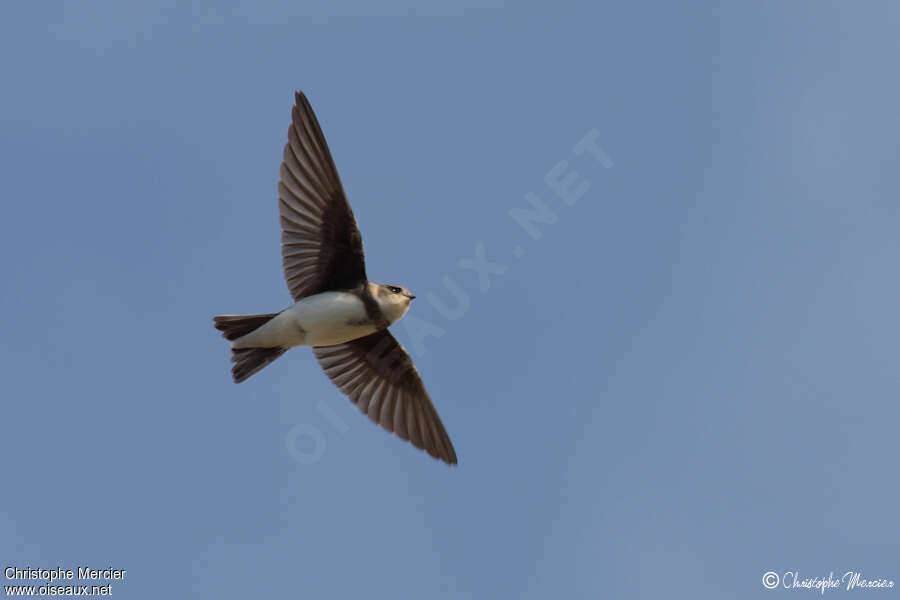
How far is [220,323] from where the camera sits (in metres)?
8.10

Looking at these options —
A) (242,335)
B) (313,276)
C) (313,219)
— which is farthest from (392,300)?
(242,335)

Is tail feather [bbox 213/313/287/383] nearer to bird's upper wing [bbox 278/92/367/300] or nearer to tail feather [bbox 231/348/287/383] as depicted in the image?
tail feather [bbox 231/348/287/383]

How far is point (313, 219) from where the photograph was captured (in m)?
8.38

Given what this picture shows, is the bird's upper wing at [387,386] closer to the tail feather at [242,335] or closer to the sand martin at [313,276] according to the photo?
the sand martin at [313,276]

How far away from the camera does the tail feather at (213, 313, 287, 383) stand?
8.11m

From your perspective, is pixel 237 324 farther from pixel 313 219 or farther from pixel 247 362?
pixel 313 219

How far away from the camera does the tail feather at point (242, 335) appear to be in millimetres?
8109

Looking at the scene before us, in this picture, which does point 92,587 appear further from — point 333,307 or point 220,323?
point 333,307

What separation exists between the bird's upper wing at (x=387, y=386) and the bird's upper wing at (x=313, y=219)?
88cm

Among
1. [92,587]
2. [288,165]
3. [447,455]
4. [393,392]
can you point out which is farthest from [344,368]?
[92,587]

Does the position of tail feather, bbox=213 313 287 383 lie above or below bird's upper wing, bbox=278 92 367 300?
below

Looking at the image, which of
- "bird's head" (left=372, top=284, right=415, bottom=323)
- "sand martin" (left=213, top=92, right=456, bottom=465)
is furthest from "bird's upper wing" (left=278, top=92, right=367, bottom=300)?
"bird's head" (left=372, top=284, right=415, bottom=323)

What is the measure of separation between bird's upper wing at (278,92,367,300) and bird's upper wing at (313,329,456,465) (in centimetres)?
88

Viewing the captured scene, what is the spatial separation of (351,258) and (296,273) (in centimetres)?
43
